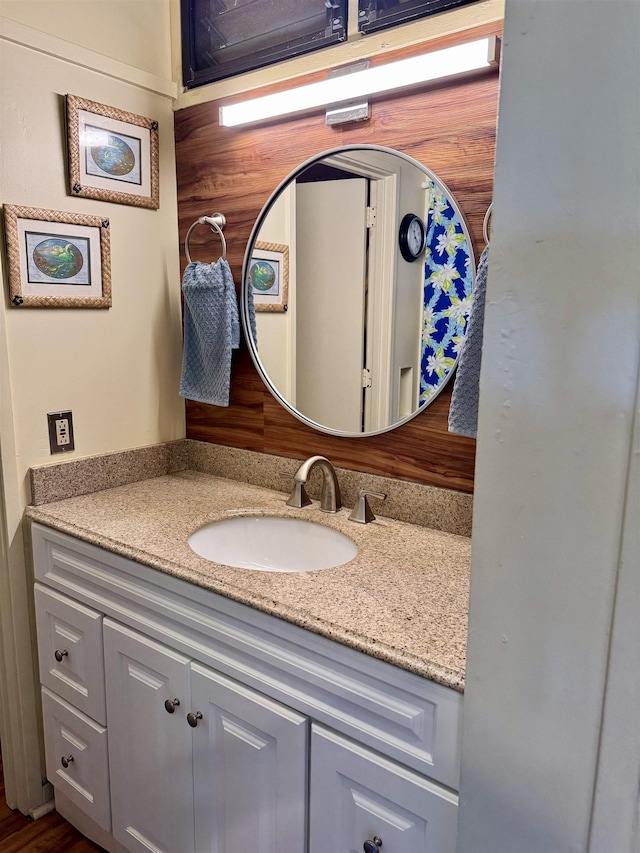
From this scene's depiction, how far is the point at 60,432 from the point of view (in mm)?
1691

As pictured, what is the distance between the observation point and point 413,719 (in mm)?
942

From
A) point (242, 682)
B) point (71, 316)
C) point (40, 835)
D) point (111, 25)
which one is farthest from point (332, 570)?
point (111, 25)

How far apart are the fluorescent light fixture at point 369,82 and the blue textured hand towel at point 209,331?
400 millimetres

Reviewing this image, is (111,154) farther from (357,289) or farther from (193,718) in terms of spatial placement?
(193,718)

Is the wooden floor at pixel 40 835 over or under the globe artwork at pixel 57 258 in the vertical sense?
under

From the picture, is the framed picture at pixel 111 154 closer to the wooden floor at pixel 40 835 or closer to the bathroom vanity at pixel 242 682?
the bathroom vanity at pixel 242 682

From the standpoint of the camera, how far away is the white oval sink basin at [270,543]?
4.88ft

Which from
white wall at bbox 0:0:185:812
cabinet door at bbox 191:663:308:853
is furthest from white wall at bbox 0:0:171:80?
cabinet door at bbox 191:663:308:853

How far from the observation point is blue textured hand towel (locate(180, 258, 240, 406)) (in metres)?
1.75

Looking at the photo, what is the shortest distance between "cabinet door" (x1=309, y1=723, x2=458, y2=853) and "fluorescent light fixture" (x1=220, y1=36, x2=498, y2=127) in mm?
1309

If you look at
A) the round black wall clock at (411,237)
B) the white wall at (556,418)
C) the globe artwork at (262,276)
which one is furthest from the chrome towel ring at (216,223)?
the white wall at (556,418)

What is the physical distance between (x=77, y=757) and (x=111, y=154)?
161 cm

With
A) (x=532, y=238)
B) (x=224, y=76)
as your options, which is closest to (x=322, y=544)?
(x=532, y=238)

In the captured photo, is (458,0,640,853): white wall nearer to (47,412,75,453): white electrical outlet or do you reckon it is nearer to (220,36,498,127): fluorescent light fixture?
(220,36,498,127): fluorescent light fixture
